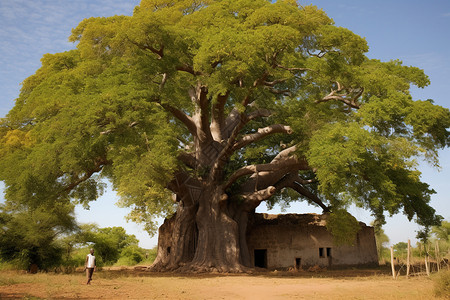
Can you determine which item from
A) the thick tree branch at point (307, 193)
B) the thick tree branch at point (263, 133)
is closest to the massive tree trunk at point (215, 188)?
the thick tree branch at point (263, 133)

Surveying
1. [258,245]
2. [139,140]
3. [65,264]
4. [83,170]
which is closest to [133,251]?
[65,264]

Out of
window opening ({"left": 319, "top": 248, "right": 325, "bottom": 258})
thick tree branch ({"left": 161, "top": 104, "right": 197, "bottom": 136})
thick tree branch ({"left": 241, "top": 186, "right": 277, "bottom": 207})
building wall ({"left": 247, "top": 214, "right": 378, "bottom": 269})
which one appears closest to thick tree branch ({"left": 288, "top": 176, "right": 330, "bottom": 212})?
building wall ({"left": 247, "top": 214, "right": 378, "bottom": 269})

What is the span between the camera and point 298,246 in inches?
903

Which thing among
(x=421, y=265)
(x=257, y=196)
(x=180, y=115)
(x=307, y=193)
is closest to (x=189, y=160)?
(x=180, y=115)

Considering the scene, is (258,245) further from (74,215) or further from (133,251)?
(133,251)

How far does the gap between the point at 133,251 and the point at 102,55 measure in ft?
70.4

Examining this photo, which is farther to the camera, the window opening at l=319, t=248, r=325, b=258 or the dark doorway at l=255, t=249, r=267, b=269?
the dark doorway at l=255, t=249, r=267, b=269

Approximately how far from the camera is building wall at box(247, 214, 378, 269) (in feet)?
74.7

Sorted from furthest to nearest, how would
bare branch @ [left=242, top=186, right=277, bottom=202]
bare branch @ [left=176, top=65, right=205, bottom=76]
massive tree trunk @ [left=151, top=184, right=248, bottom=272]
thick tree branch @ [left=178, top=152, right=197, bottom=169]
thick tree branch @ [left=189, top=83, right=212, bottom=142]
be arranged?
thick tree branch @ [left=178, top=152, right=197, bottom=169], bare branch @ [left=242, top=186, right=277, bottom=202], massive tree trunk @ [left=151, top=184, right=248, bottom=272], thick tree branch @ [left=189, top=83, right=212, bottom=142], bare branch @ [left=176, top=65, right=205, bottom=76]

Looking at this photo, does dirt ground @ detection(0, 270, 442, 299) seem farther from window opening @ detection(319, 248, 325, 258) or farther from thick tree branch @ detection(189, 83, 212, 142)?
window opening @ detection(319, 248, 325, 258)

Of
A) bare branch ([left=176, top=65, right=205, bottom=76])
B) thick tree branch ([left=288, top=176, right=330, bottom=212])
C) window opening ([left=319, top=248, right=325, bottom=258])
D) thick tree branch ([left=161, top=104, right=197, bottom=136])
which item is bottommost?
window opening ([left=319, top=248, right=325, bottom=258])

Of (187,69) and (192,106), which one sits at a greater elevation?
(187,69)

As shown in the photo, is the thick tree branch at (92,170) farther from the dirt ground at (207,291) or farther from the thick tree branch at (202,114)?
the dirt ground at (207,291)

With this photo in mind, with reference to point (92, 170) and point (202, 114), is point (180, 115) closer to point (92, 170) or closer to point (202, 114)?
point (202, 114)
